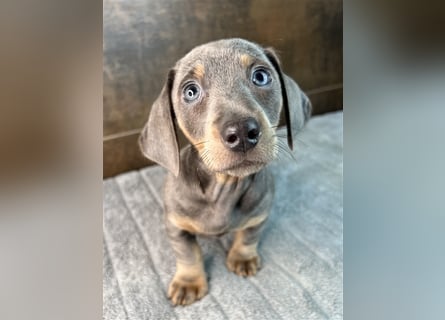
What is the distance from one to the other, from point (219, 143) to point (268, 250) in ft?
1.17

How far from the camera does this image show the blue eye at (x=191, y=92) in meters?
0.70

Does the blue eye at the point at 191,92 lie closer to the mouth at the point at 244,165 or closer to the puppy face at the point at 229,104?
the puppy face at the point at 229,104

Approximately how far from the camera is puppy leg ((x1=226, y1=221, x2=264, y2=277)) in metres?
0.89

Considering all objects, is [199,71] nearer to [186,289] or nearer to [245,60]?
[245,60]

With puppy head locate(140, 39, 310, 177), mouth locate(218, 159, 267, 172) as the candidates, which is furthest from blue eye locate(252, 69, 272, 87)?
mouth locate(218, 159, 267, 172)

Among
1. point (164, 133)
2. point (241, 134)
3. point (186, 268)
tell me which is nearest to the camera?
point (241, 134)

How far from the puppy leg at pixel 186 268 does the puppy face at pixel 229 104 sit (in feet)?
0.62

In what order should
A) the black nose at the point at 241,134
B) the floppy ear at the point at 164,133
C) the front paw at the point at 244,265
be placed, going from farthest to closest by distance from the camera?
1. the front paw at the point at 244,265
2. the floppy ear at the point at 164,133
3. the black nose at the point at 241,134

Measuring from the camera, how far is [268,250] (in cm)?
94
